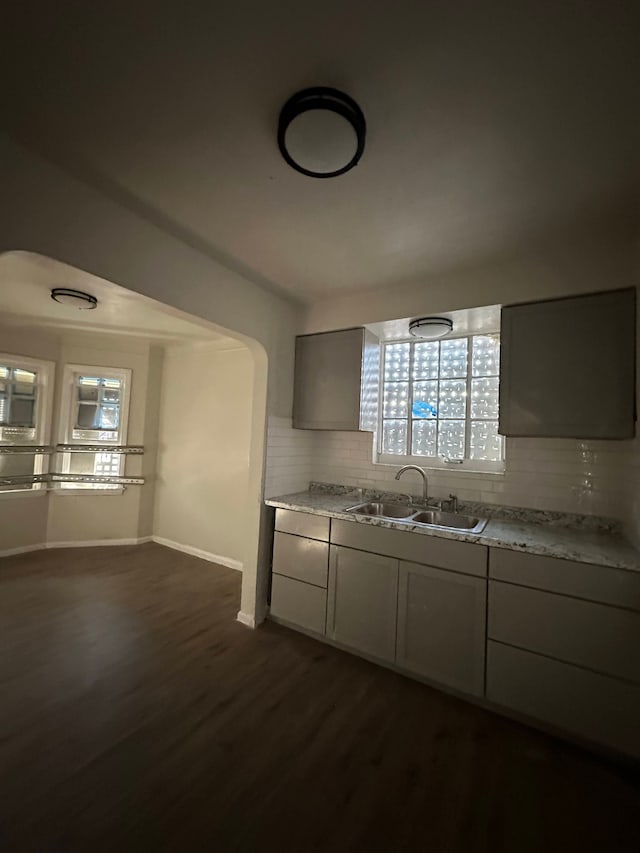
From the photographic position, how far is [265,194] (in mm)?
1673

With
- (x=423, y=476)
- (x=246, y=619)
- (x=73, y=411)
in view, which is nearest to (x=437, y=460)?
(x=423, y=476)

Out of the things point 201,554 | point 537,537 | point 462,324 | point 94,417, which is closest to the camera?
point 537,537

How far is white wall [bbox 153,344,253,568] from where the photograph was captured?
386 cm

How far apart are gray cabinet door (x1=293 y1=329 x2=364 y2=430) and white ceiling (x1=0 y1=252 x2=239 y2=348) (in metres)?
0.79

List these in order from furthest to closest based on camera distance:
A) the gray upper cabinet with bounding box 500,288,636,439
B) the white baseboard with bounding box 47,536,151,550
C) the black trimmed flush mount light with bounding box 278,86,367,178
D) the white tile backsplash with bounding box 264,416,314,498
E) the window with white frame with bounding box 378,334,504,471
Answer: the white baseboard with bounding box 47,536,151,550 < the white tile backsplash with bounding box 264,416,314,498 < the window with white frame with bounding box 378,334,504,471 < the gray upper cabinet with bounding box 500,288,636,439 < the black trimmed flush mount light with bounding box 278,86,367,178

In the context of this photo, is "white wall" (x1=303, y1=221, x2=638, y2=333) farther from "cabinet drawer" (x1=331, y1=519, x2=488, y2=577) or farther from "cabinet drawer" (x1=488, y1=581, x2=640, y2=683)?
"cabinet drawer" (x1=488, y1=581, x2=640, y2=683)

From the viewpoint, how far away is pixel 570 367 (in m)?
2.00

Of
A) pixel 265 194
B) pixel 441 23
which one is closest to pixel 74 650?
pixel 265 194

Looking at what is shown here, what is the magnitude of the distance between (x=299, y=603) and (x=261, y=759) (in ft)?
3.30

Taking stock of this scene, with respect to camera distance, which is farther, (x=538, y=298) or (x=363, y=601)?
(x=363, y=601)

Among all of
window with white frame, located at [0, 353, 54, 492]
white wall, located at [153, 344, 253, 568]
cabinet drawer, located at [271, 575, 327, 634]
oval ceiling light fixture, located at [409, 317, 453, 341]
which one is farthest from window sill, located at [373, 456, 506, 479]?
window with white frame, located at [0, 353, 54, 492]

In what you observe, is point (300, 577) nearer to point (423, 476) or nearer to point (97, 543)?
point (423, 476)

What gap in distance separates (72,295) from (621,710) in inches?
162

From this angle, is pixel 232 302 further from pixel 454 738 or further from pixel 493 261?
pixel 454 738
